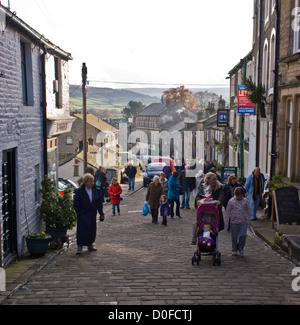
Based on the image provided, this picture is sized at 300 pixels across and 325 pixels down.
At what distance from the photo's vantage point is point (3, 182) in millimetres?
9219

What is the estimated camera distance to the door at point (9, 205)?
936 centimetres

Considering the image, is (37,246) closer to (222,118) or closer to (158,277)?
(158,277)

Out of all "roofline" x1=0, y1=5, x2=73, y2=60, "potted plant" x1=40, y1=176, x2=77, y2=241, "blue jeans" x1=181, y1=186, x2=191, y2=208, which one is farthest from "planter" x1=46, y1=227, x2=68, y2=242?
"blue jeans" x1=181, y1=186, x2=191, y2=208

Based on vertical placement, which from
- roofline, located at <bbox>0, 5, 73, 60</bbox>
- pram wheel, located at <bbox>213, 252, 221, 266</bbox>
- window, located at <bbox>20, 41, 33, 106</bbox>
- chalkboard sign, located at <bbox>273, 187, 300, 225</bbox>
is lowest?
pram wheel, located at <bbox>213, 252, 221, 266</bbox>

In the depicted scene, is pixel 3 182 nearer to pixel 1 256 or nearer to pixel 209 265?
pixel 1 256

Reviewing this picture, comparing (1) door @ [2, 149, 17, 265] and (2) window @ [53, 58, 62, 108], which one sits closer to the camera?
(1) door @ [2, 149, 17, 265]

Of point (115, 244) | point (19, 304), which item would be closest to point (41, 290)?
point (19, 304)

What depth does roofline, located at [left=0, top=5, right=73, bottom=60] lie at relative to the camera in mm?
9219

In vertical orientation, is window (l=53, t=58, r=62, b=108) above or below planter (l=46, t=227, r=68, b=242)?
above

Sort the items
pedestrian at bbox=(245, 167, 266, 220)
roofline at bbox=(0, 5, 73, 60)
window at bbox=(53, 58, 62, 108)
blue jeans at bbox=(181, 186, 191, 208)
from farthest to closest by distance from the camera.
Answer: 1. blue jeans at bbox=(181, 186, 191, 208)
2. window at bbox=(53, 58, 62, 108)
3. pedestrian at bbox=(245, 167, 266, 220)
4. roofline at bbox=(0, 5, 73, 60)

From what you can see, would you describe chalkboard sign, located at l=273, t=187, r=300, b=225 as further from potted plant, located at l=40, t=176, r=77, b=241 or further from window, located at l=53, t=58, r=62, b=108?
window, located at l=53, t=58, r=62, b=108

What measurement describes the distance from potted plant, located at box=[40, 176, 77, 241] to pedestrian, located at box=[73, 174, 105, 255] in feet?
4.53

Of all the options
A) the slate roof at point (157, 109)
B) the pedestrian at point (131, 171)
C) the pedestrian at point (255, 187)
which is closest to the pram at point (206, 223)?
the pedestrian at point (255, 187)

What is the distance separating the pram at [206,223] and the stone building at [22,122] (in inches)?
143
